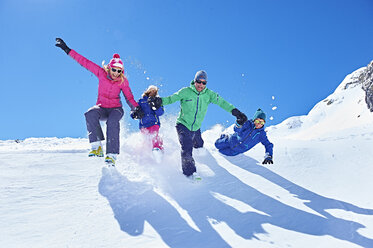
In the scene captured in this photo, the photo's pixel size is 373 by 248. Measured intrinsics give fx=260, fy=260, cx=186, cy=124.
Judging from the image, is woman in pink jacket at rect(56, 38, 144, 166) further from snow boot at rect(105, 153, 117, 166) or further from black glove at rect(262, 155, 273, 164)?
black glove at rect(262, 155, 273, 164)

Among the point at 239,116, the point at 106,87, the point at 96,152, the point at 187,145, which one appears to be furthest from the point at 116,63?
the point at 239,116

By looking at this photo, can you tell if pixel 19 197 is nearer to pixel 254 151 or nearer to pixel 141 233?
pixel 141 233

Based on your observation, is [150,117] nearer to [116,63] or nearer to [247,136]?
[116,63]

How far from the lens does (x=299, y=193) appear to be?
3.63 m

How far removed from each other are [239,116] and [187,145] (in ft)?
4.10

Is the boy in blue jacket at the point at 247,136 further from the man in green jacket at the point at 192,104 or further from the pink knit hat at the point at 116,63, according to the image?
→ the pink knit hat at the point at 116,63

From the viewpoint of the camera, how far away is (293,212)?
2988mm

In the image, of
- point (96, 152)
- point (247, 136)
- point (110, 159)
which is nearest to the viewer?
point (110, 159)

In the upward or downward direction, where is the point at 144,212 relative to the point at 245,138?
downward

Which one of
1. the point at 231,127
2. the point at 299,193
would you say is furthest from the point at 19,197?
the point at 231,127

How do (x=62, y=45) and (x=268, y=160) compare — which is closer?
(x=268, y=160)

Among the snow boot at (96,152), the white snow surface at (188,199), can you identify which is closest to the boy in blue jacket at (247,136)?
the white snow surface at (188,199)

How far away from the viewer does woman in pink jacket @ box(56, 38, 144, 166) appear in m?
4.14

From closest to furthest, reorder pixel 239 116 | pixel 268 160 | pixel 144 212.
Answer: pixel 144 212 < pixel 268 160 < pixel 239 116
